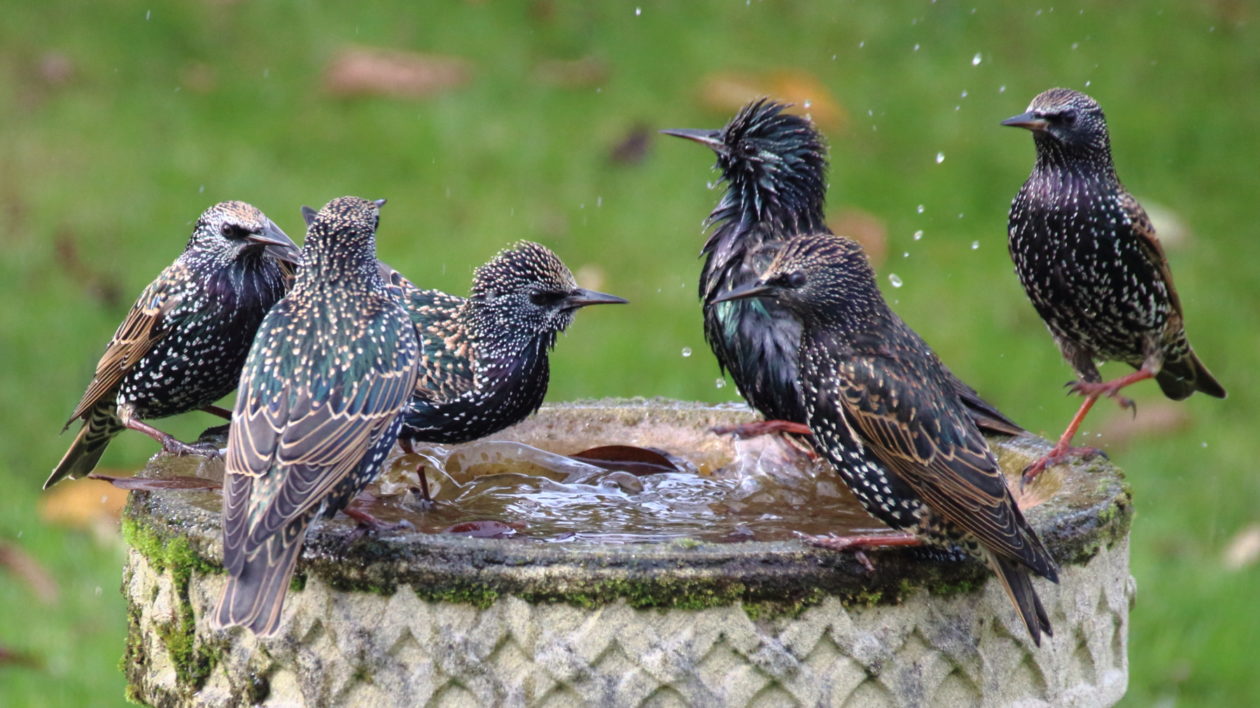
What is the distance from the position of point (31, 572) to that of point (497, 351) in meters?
2.91

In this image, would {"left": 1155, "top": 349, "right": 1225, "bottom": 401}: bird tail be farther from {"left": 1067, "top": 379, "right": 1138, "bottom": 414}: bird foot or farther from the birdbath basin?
the birdbath basin

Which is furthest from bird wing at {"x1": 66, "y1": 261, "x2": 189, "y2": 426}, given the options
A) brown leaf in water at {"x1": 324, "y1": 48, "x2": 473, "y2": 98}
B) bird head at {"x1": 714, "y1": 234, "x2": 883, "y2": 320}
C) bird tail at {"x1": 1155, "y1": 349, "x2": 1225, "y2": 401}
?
brown leaf in water at {"x1": 324, "y1": 48, "x2": 473, "y2": 98}

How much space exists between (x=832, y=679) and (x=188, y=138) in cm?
659

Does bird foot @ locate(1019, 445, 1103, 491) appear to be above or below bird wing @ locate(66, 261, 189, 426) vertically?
below

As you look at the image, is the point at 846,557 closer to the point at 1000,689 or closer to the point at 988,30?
the point at 1000,689

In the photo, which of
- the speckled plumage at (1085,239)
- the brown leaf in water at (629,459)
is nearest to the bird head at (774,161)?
the speckled plumage at (1085,239)

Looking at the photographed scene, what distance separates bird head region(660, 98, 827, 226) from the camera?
5.05 meters

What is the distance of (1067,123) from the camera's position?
15.5 feet

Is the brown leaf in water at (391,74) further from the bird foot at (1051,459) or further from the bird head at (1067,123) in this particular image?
the bird foot at (1051,459)

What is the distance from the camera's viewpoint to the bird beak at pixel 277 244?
13.3 ft

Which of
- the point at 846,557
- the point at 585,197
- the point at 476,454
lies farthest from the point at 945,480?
the point at 585,197

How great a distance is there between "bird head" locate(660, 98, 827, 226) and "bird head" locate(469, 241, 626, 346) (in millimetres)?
854

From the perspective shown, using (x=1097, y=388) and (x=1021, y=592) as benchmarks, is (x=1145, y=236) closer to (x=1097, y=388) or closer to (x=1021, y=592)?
(x=1097, y=388)

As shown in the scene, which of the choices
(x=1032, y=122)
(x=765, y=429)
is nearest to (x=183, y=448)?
(x=765, y=429)
